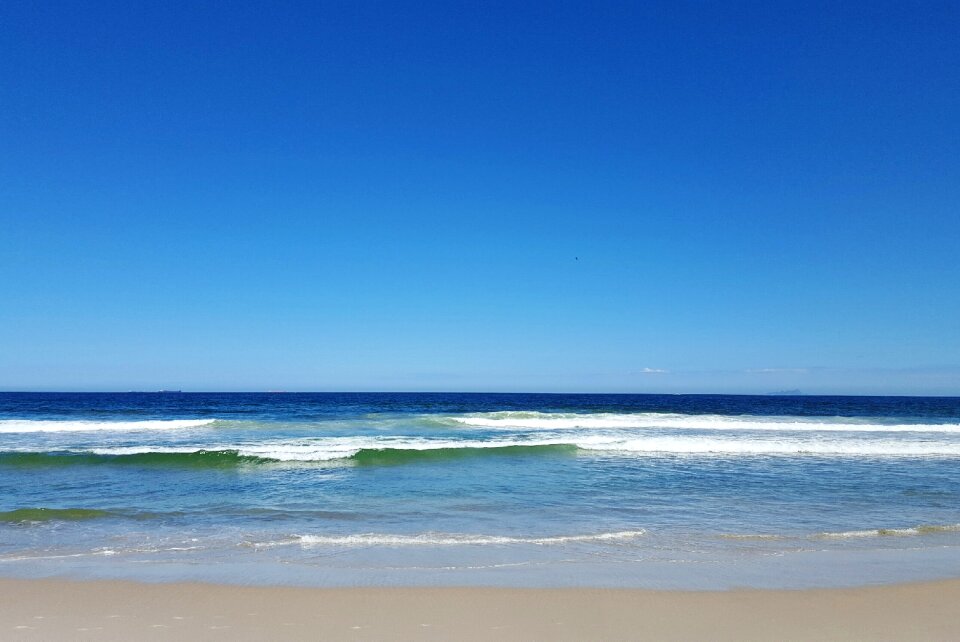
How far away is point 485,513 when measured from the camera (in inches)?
407

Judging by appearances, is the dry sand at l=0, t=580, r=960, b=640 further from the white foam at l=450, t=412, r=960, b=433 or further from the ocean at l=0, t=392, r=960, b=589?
the white foam at l=450, t=412, r=960, b=433

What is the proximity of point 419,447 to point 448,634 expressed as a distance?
14.7 m

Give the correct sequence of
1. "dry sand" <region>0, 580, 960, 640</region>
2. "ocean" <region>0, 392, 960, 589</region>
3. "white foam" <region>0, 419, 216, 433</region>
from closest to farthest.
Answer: "dry sand" <region>0, 580, 960, 640</region>, "ocean" <region>0, 392, 960, 589</region>, "white foam" <region>0, 419, 216, 433</region>

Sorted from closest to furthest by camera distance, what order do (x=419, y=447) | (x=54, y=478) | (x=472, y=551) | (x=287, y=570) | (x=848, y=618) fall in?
1. (x=848, y=618)
2. (x=287, y=570)
3. (x=472, y=551)
4. (x=54, y=478)
5. (x=419, y=447)

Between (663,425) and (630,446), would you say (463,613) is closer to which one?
(630,446)

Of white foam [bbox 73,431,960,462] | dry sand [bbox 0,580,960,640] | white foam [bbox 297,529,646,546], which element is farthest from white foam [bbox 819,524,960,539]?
white foam [bbox 73,431,960,462]

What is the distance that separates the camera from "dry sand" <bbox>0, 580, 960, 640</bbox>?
5391 mm

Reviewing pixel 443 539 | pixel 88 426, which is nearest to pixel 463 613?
pixel 443 539

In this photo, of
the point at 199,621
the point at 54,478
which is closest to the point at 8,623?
the point at 199,621

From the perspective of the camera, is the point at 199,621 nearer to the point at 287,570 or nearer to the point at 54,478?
the point at 287,570

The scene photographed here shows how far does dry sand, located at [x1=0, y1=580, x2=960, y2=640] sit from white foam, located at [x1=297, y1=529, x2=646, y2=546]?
1.96 metres

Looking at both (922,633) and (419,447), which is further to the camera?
(419,447)

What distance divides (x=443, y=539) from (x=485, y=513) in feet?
6.04

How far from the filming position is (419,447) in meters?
19.9
